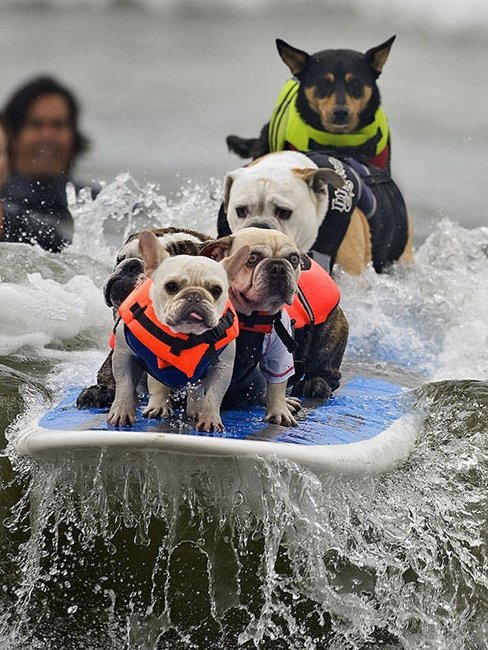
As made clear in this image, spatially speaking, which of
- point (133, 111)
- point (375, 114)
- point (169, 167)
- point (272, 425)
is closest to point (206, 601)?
point (272, 425)

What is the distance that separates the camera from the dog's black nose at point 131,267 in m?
4.03

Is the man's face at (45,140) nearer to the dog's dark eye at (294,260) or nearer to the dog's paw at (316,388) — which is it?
the dog's paw at (316,388)

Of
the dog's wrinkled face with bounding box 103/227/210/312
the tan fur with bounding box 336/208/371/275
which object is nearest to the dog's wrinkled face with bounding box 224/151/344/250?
the tan fur with bounding box 336/208/371/275

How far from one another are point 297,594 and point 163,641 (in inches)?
16.6

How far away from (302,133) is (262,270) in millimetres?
3639

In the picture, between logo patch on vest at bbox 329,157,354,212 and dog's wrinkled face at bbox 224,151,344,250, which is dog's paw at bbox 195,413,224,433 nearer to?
dog's wrinkled face at bbox 224,151,344,250

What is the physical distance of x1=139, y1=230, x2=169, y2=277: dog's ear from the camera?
11.7 ft

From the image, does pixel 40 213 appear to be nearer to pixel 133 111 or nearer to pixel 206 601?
pixel 206 601

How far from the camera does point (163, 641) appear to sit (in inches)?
152

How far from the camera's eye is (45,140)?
895cm

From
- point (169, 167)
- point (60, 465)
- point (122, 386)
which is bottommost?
point (169, 167)

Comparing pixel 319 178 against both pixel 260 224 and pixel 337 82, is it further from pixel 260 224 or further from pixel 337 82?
pixel 337 82

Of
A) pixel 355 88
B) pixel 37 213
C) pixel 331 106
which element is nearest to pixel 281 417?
pixel 331 106

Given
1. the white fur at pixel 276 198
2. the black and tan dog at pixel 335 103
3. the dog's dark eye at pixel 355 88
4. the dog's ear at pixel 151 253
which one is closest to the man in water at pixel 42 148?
the black and tan dog at pixel 335 103
